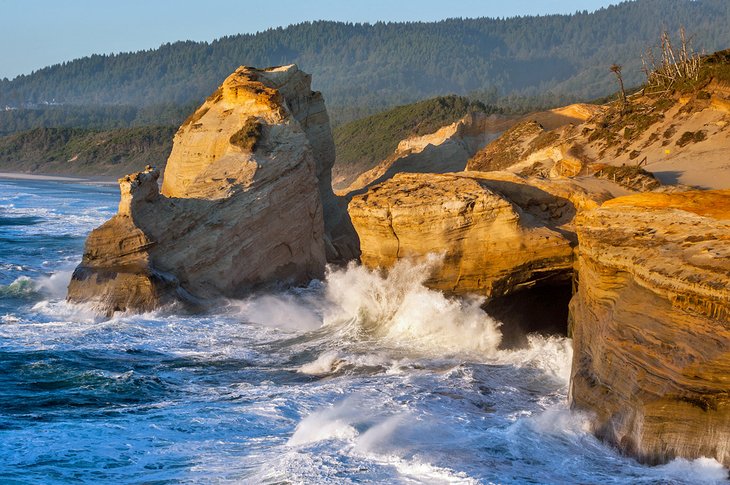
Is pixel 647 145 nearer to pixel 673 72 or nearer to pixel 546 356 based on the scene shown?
pixel 673 72

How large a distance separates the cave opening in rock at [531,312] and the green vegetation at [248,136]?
7.79 metres

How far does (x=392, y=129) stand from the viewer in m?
89.9

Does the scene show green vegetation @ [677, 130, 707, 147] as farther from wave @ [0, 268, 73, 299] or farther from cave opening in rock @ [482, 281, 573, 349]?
wave @ [0, 268, 73, 299]

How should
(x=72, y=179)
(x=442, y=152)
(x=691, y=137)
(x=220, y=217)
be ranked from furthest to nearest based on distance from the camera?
1. (x=72, y=179)
2. (x=442, y=152)
3. (x=220, y=217)
4. (x=691, y=137)

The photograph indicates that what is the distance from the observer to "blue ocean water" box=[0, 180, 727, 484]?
11375mm

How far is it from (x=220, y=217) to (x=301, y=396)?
784 cm

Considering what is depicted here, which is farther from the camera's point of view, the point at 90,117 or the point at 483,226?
the point at 90,117

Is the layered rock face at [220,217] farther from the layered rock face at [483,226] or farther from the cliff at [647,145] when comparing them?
the cliff at [647,145]

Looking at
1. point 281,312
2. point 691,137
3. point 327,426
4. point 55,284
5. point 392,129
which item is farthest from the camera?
point 392,129

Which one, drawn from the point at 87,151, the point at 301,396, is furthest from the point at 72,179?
the point at 301,396

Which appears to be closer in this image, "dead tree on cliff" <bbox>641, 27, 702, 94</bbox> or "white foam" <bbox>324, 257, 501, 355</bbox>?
"white foam" <bbox>324, 257, 501, 355</bbox>

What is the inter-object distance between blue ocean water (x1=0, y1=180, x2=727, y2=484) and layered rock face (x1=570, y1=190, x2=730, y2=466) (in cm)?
33

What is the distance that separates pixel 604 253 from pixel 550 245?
11.9 feet

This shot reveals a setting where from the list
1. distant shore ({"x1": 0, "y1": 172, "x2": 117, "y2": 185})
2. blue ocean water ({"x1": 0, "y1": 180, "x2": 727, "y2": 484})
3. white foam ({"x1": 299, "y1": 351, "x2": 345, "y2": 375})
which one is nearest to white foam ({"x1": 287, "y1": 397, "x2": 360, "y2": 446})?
blue ocean water ({"x1": 0, "y1": 180, "x2": 727, "y2": 484})
